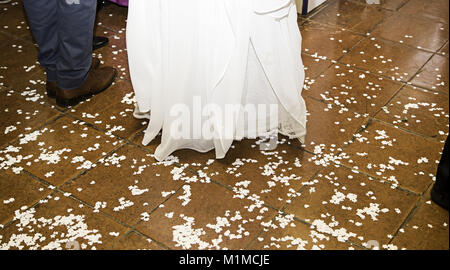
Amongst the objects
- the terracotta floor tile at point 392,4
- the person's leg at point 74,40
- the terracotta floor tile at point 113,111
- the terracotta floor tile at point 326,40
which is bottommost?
the terracotta floor tile at point 392,4

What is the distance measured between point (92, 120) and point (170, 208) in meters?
0.73

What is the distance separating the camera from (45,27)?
239cm

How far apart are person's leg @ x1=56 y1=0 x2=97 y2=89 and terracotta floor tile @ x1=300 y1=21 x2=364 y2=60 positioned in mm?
1212

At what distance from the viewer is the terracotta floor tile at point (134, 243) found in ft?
5.91

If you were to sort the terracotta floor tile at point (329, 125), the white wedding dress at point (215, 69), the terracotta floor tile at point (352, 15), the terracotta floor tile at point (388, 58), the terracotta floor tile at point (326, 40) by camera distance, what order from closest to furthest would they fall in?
1. the white wedding dress at point (215, 69)
2. the terracotta floor tile at point (329, 125)
3. the terracotta floor tile at point (388, 58)
4. the terracotta floor tile at point (326, 40)
5. the terracotta floor tile at point (352, 15)

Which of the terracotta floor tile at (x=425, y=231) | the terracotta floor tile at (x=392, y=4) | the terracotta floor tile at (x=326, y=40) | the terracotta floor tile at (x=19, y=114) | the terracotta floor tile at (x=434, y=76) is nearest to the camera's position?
the terracotta floor tile at (x=425, y=231)

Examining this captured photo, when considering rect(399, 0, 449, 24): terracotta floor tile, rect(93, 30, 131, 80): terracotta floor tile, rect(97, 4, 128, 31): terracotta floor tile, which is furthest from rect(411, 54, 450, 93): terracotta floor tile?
rect(97, 4, 128, 31): terracotta floor tile

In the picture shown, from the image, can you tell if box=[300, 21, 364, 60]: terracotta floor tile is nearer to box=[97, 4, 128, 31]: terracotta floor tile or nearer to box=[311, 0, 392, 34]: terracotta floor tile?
box=[311, 0, 392, 34]: terracotta floor tile

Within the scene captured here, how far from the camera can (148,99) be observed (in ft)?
7.44

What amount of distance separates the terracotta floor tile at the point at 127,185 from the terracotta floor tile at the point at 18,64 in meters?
0.87

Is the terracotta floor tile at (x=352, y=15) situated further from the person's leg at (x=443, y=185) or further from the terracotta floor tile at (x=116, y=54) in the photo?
the person's leg at (x=443, y=185)

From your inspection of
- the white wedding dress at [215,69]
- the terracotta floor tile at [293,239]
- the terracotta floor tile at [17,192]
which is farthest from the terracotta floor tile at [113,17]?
the terracotta floor tile at [293,239]

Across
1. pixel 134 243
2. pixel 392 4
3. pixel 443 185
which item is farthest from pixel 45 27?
pixel 392 4
